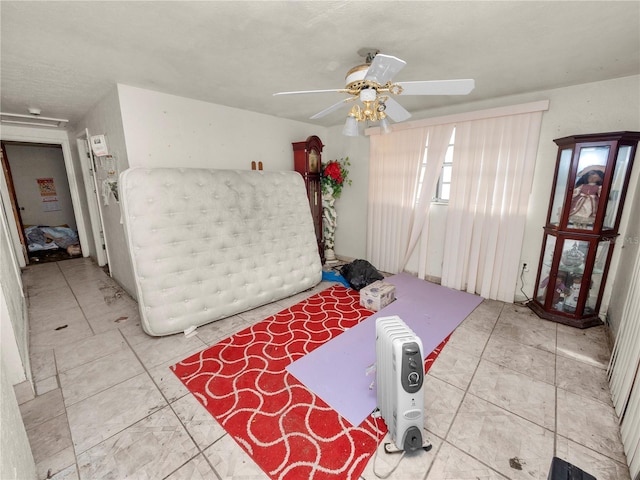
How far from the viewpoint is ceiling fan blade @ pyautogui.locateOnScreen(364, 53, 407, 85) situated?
1251 mm

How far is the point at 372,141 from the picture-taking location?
154 inches

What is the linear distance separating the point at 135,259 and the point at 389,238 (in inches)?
123

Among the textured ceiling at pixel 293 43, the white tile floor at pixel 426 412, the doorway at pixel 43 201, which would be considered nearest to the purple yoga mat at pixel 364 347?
the white tile floor at pixel 426 412

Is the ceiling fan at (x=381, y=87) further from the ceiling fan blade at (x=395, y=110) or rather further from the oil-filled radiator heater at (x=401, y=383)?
the oil-filled radiator heater at (x=401, y=383)

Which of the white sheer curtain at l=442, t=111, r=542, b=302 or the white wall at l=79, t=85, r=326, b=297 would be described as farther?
the white sheer curtain at l=442, t=111, r=542, b=302

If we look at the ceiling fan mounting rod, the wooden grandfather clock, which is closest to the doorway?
the wooden grandfather clock

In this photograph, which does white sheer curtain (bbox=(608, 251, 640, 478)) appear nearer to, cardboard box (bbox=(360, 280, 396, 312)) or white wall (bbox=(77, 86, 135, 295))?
cardboard box (bbox=(360, 280, 396, 312))

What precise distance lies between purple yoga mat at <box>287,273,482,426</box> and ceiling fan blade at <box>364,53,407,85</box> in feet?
6.24

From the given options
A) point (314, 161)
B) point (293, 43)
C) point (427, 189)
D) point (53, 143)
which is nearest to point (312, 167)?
point (314, 161)

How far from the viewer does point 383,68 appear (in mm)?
1354

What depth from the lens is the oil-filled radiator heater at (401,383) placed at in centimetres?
128

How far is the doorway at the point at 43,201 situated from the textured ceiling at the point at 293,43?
402cm

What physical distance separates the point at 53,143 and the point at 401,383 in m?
5.80

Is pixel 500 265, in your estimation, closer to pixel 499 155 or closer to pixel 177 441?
pixel 499 155
